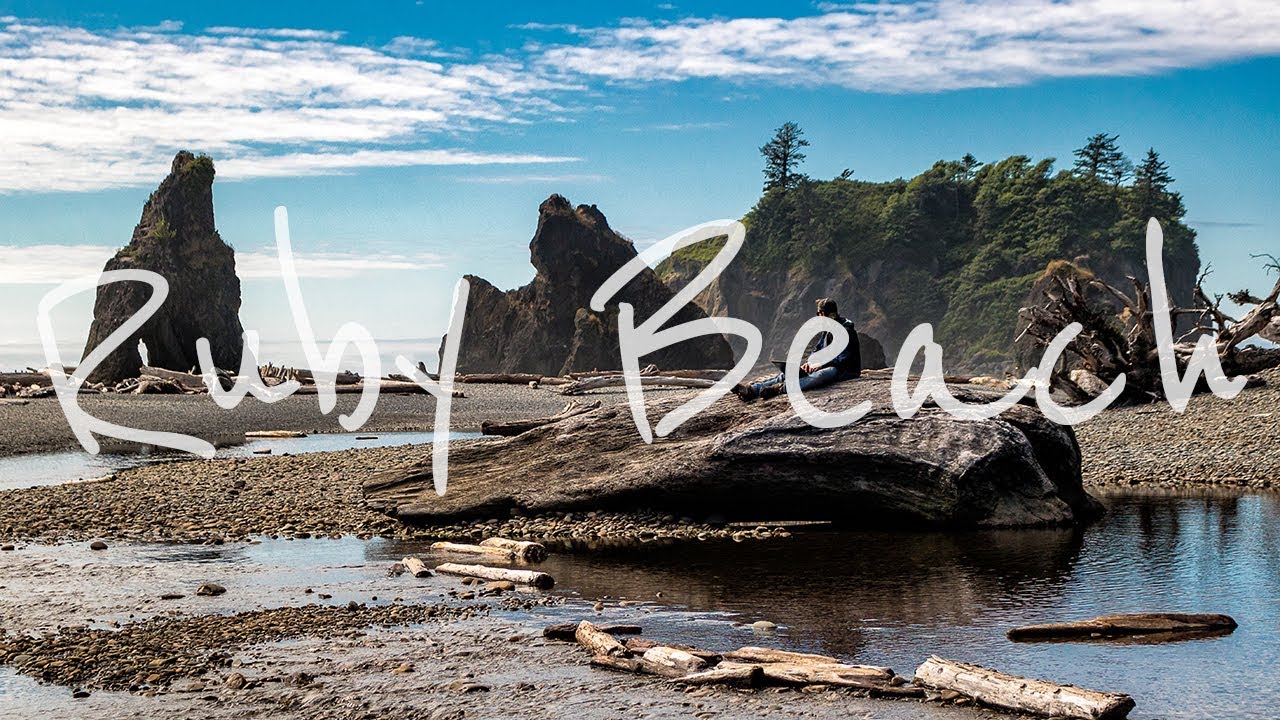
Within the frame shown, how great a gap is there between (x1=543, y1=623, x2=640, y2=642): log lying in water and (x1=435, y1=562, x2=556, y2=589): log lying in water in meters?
2.72

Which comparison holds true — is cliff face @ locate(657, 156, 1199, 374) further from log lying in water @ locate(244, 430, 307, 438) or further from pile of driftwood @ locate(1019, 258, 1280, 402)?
log lying in water @ locate(244, 430, 307, 438)

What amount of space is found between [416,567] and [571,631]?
4.68 m

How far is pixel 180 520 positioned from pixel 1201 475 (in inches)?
844

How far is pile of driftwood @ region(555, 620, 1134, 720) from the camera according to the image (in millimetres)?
9328

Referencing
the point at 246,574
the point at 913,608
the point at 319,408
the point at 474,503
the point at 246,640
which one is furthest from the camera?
the point at 319,408

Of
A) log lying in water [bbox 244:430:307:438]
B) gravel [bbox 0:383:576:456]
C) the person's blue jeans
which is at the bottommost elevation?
log lying in water [bbox 244:430:307:438]

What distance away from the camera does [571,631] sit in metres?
12.5

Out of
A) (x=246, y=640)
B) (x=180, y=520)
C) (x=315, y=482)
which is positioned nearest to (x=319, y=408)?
(x=315, y=482)

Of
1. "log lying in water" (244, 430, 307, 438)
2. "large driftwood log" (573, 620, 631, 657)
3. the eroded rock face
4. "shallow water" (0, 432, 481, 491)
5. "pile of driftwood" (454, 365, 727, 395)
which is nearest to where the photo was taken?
"large driftwood log" (573, 620, 631, 657)

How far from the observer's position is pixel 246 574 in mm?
16469

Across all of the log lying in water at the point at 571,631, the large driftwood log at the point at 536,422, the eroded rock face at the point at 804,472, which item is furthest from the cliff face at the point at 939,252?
the log lying in water at the point at 571,631

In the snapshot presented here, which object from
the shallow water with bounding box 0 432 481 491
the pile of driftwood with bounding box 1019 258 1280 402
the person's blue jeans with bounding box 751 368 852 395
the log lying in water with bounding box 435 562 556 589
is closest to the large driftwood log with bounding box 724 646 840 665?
the log lying in water with bounding box 435 562 556 589

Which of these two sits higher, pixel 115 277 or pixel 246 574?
pixel 115 277

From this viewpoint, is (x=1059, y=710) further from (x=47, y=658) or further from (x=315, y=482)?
(x=315, y=482)
